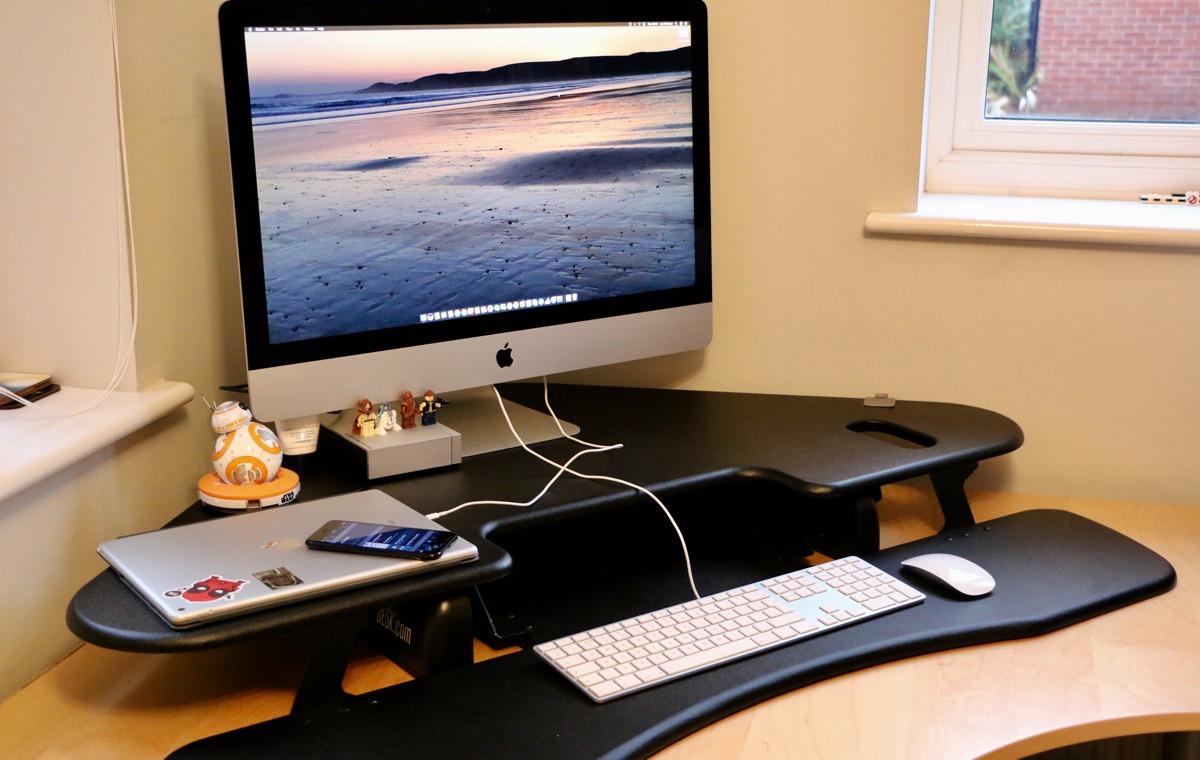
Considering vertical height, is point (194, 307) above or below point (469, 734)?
above

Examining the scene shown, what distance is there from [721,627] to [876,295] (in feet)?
2.30

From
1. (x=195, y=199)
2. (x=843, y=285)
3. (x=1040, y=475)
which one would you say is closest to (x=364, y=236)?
(x=195, y=199)

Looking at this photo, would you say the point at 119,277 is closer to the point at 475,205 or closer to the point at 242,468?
the point at 242,468

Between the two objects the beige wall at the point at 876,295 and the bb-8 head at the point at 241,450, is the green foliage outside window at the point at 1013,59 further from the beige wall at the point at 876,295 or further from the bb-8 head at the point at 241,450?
the bb-8 head at the point at 241,450

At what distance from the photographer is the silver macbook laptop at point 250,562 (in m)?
0.92

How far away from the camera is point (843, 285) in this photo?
1.60 m

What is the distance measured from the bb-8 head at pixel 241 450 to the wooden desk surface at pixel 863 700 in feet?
0.56

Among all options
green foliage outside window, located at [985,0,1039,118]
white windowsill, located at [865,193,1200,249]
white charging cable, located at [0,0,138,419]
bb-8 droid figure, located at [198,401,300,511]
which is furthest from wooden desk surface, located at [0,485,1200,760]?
green foliage outside window, located at [985,0,1039,118]

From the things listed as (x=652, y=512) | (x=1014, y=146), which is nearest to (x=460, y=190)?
(x=652, y=512)

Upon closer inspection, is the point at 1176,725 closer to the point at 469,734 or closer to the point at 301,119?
the point at 469,734

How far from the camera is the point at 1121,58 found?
65.9 inches

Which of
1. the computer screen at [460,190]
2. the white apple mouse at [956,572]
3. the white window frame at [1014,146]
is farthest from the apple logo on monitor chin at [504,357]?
the white window frame at [1014,146]

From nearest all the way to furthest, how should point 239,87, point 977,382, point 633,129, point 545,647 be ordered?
point 545,647 < point 239,87 < point 633,129 < point 977,382

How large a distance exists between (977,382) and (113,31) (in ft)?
3.91
